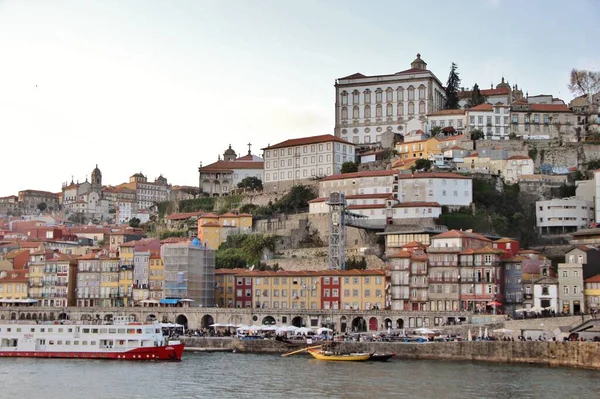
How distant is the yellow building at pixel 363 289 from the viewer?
66625mm

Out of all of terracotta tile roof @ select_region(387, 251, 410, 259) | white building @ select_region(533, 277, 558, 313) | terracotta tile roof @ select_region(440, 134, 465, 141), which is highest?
terracotta tile roof @ select_region(440, 134, 465, 141)

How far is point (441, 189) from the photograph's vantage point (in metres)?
78.5

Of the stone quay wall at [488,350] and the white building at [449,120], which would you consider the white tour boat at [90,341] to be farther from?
the white building at [449,120]

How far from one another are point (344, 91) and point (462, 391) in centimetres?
6407

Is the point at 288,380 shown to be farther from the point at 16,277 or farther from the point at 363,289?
the point at 16,277

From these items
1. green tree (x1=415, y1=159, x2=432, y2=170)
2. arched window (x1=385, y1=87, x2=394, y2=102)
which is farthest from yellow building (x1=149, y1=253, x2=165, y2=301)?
arched window (x1=385, y1=87, x2=394, y2=102)

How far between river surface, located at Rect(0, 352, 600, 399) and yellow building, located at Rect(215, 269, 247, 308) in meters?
19.5

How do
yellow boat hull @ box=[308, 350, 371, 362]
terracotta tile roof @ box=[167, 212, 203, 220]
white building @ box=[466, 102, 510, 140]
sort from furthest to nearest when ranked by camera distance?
terracotta tile roof @ box=[167, 212, 203, 220] < white building @ box=[466, 102, 510, 140] < yellow boat hull @ box=[308, 350, 371, 362]

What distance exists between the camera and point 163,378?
1826 inches

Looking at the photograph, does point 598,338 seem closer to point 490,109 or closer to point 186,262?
point 186,262

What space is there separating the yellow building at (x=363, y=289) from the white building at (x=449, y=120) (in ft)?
101

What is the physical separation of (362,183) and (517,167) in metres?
14.6

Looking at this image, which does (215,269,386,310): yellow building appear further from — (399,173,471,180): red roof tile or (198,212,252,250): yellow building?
(399,173,471,180): red roof tile

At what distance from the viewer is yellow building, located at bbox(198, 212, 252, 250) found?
84.6 metres
